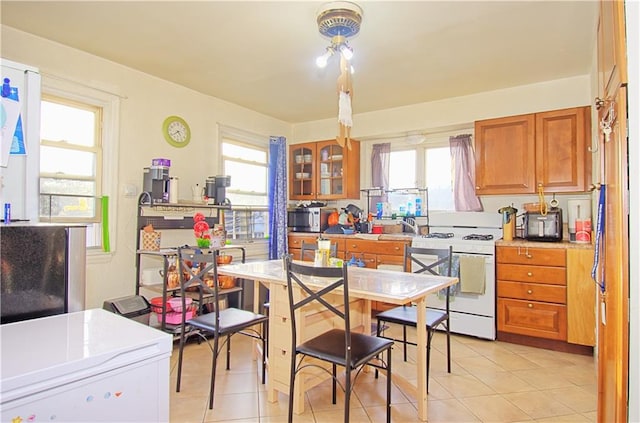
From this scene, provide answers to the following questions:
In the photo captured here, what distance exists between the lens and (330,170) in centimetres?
500

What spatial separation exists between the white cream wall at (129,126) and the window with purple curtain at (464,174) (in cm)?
278

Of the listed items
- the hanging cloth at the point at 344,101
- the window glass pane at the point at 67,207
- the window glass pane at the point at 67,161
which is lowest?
the window glass pane at the point at 67,207

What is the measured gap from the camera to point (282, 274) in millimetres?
2418

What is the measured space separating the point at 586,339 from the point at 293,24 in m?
3.38

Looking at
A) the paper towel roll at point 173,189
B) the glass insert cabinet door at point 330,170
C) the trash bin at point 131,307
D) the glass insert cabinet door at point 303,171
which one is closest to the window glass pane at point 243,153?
the glass insert cabinet door at point 303,171

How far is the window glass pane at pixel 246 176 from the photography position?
4492 mm

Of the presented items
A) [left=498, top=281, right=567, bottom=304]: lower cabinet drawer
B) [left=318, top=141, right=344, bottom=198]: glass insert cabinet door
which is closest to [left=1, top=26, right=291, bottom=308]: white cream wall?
[left=318, top=141, right=344, bottom=198]: glass insert cabinet door

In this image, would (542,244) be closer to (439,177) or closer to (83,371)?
(439,177)

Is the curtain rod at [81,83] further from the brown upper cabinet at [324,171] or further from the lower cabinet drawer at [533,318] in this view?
the lower cabinet drawer at [533,318]

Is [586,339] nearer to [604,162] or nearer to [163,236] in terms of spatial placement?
[604,162]

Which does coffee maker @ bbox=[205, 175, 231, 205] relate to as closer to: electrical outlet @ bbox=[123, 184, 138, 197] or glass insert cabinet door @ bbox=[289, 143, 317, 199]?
electrical outlet @ bbox=[123, 184, 138, 197]

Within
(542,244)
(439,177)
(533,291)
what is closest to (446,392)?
(533,291)

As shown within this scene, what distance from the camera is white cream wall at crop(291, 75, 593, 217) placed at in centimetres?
356

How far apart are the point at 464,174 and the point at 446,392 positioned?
2571mm
